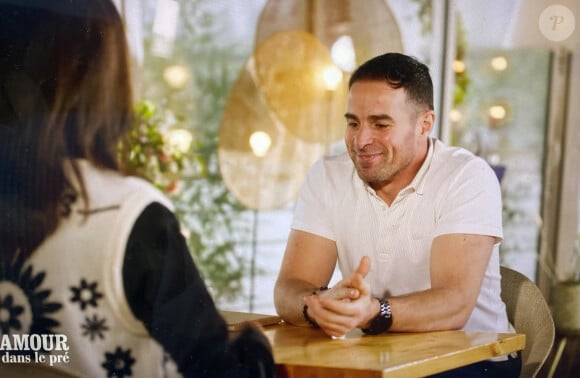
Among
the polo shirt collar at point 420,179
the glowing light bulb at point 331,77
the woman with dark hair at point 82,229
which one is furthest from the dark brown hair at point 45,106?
the glowing light bulb at point 331,77

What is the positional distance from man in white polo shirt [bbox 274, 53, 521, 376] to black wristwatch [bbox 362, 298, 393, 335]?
0.60 feet

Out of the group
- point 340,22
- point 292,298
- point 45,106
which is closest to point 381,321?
point 292,298

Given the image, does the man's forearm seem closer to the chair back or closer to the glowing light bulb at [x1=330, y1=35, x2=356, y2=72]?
the chair back

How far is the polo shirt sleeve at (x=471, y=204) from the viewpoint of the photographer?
9.10 feet

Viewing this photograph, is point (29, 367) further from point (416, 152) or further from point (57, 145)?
point (416, 152)

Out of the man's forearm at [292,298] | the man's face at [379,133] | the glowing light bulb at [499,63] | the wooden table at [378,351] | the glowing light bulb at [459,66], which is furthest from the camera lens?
the glowing light bulb at [459,66]

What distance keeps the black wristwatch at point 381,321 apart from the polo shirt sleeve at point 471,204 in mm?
395

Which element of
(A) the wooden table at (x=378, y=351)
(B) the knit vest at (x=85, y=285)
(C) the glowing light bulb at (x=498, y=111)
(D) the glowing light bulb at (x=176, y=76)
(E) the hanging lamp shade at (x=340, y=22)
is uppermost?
(E) the hanging lamp shade at (x=340, y=22)

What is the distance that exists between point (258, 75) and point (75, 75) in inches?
102

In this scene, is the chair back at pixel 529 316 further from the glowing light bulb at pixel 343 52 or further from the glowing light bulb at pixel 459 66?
the glowing light bulb at pixel 459 66

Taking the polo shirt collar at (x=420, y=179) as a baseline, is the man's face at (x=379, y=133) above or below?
above

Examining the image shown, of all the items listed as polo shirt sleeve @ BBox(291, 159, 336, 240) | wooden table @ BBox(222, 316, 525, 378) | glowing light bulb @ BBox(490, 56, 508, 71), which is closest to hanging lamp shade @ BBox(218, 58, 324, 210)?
glowing light bulb @ BBox(490, 56, 508, 71)

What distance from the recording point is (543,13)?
476cm

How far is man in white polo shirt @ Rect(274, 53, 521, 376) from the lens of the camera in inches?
109
